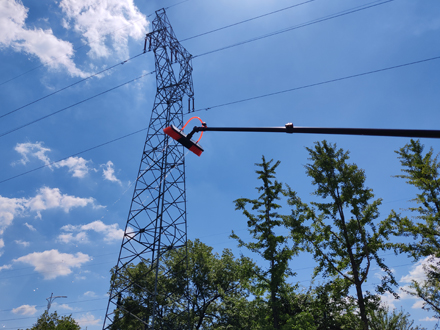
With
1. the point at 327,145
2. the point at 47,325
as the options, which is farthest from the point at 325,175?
the point at 47,325

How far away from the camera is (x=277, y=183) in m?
18.8

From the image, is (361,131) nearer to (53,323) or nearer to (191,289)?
(191,289)

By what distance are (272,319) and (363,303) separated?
5.18 m

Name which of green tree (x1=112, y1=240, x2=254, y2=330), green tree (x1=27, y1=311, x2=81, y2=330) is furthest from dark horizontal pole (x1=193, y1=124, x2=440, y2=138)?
green tree (x1=27, y1=311, x2=81, y2=330)

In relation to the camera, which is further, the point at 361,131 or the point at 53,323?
the point at 53,323

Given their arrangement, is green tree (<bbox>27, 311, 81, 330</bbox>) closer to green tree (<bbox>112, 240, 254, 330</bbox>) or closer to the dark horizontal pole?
green tree (<bbox>112, 240, 254, 330</bbox>)

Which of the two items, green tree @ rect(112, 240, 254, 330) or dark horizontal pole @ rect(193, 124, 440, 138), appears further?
green tree @ rect(112, 240, 254, 330)

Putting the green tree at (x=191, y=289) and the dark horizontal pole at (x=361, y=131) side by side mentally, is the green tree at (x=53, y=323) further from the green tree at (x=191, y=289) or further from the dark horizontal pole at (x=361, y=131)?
the dark horizontal pole at (x=361, y=131)

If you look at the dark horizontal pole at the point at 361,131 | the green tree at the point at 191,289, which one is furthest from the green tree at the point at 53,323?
the dark horizontal pole at the point at 361,131

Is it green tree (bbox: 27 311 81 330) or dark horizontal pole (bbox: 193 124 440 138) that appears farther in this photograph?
green tree (bbox: 27 311 81 330)

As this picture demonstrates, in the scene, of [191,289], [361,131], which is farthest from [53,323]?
[361,131]

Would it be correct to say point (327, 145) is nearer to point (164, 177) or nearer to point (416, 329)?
point (164, 177)

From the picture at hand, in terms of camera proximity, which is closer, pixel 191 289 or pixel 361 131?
pixel 361 131

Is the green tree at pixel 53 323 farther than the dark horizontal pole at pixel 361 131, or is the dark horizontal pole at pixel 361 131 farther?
the green tree at pixel 53 323
